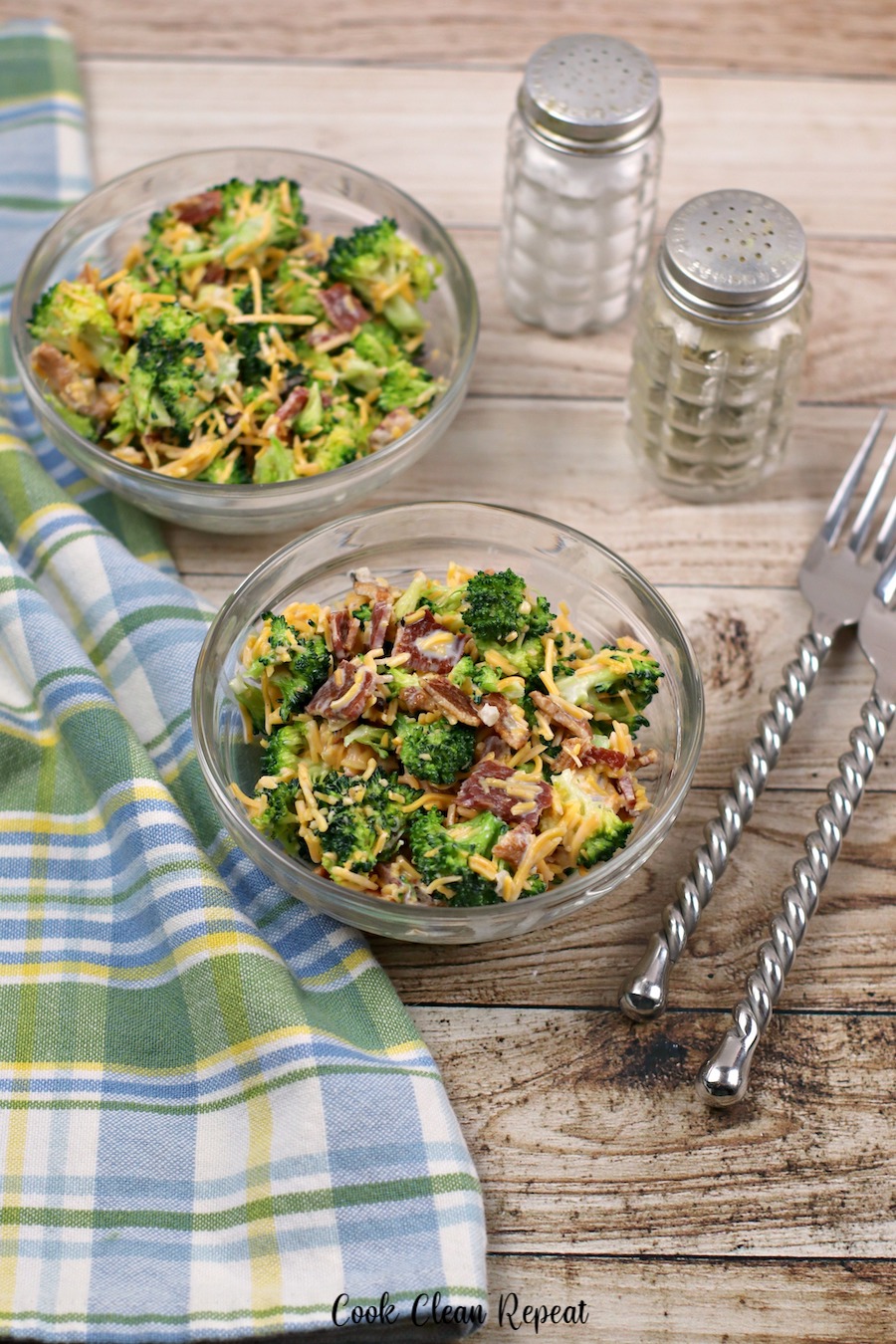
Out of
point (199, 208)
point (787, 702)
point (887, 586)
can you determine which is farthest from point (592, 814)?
point (199, 208)

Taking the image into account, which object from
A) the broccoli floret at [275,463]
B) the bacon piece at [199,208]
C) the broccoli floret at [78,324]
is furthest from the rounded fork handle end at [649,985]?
the bacon piece at [199,208]

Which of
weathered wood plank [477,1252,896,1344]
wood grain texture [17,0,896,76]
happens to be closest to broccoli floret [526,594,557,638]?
weathered wood plank [477,1252,896,1344]

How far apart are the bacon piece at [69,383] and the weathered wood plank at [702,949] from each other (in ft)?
3.09

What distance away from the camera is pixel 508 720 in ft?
5.23

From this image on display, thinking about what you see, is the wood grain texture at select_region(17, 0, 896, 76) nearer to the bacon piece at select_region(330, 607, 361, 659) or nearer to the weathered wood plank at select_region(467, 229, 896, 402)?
the weathered wood plank at select_region(467, 229, 896, 402)

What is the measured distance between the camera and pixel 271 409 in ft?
6.36

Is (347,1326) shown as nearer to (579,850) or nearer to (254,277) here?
(579,850)

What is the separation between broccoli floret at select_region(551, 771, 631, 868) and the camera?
59.9 inches

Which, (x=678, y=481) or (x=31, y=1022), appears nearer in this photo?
(x=31, y=1022)

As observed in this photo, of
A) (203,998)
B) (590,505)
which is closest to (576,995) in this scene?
(203,998)

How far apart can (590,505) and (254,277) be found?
2.17 feet

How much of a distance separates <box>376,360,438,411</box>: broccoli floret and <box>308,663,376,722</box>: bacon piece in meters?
0.58

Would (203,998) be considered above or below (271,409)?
below

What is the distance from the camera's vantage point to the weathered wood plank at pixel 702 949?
1.66m
